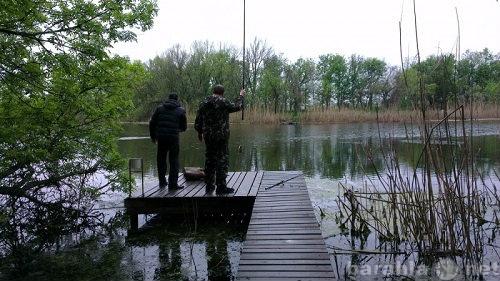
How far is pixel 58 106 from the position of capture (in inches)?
222

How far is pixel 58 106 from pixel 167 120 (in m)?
1.70

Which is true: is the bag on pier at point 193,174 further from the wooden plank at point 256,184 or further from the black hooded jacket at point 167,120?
the black hooded jacket at point 167,120

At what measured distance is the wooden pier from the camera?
3686 mm

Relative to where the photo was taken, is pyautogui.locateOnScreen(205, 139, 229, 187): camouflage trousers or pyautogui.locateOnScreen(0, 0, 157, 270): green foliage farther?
pyautogui.locateOnScreen(205, 139, 229, 187): camouflage trousers

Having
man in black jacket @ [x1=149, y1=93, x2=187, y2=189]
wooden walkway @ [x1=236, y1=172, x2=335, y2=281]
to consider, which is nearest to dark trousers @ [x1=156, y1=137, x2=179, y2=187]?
man in black jacket @ [x1=149, y1=93, x2=187, y2=189]

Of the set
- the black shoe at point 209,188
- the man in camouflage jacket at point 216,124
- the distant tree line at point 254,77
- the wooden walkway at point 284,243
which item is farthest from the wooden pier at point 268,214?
the distant tree line at point 254,77

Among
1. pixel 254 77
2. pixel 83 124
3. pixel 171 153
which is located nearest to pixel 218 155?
pixel 171 153

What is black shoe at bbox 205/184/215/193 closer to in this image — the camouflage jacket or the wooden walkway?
the wooden walkway

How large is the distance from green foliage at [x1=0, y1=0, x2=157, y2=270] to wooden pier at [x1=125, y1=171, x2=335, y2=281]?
0.99 m

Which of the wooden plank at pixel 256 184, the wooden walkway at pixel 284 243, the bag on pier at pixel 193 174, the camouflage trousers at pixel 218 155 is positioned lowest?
the wooden walkway at pixel 284 243

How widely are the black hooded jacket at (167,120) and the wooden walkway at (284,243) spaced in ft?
6.00

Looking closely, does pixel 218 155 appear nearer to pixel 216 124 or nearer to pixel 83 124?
pixel 216 124

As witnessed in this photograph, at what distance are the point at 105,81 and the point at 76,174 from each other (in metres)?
1.53

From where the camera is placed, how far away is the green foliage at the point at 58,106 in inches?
193
